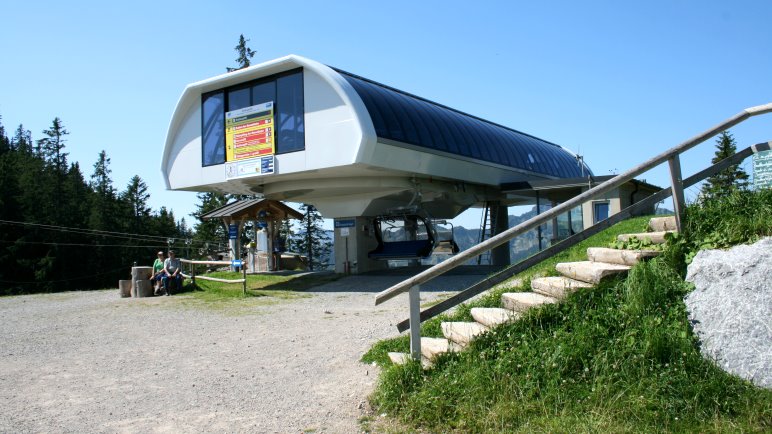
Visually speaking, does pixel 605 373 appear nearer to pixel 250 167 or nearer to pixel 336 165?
pixel 336 165

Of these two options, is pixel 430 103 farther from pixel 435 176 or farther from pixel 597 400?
pixel 597 400

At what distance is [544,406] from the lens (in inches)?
185

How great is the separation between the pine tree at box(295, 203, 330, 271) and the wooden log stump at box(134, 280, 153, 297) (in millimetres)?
38735

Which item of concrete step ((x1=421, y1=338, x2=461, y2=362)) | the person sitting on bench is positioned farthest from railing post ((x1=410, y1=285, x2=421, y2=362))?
the person sitting on bench

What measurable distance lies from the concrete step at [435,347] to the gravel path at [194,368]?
721 mm

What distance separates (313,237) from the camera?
198 feet

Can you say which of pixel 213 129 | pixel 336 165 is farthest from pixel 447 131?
pixel 213 129

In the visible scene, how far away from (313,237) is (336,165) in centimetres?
4228

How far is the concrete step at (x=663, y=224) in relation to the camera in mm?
6680

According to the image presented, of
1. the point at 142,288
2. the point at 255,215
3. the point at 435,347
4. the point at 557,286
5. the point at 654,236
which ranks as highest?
the point at 255,215

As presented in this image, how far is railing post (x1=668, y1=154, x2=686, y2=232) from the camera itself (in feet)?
20.8

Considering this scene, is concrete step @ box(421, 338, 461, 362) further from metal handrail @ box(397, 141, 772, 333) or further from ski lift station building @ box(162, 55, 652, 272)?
ski lift station building @ box(162, 55, 652, 272)

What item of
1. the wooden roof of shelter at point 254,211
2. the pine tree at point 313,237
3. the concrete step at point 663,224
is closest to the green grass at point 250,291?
the wooden roof of shelter at point 254,211

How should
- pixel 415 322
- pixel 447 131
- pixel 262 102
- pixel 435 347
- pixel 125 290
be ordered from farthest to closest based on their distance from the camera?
pixel 447 131 → pixel 262 102 → pixel 125 290 → pixel 435 347 → pixel 415 322
